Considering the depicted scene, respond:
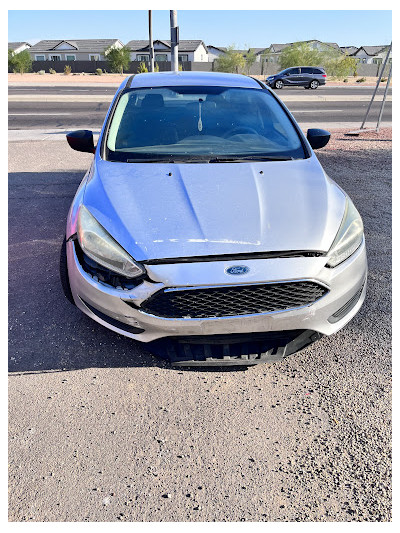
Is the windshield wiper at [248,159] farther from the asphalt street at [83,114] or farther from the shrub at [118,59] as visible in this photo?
the shrub at [118,59]

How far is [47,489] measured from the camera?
1.90 metres

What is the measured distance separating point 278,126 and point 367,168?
4.36 m

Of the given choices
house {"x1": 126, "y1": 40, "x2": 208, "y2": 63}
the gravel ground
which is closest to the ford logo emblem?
the gravel ground

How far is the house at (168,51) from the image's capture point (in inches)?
2990

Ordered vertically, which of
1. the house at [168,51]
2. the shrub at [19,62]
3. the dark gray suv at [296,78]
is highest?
the house at [168,51]

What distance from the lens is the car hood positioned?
7.72 ft

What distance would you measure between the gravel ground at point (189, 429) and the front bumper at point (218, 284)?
0.34 meters

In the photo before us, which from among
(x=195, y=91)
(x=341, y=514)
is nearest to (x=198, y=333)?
(x=341, y=514)

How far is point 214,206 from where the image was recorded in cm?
258

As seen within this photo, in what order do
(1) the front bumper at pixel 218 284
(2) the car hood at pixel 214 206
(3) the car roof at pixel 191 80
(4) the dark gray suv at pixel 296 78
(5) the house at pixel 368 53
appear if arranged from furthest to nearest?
(5) the house at pixel 368 53 < (4) the dark gray suv at pixel 296 78 < (3) the car roof at pixel 191 80 < (2) the car hood at pixel 214 206 < (1) the front bumper at pixel 218 284

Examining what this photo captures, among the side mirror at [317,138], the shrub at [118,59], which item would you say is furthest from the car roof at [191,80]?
the shrub at [118,59]

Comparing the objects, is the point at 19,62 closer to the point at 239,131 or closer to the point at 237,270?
the point at 239,131

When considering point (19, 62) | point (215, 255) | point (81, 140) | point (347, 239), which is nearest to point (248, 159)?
point (347, 239)

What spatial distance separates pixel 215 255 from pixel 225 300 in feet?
0.79
